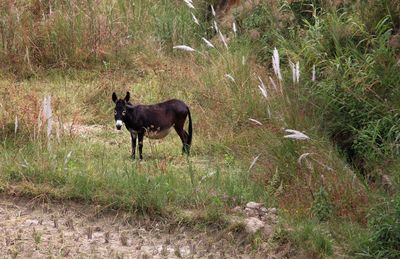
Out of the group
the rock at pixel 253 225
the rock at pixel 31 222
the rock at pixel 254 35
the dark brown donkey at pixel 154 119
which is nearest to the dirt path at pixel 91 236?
the rock at pixel 31 222

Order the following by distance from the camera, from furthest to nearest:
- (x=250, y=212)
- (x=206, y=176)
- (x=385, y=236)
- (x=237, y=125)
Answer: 1. (x=237, y=125)
2. (x=206, y=176)
3. (x=250, y=212)
4. (x=385, y=236)

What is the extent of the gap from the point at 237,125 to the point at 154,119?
3.30ft

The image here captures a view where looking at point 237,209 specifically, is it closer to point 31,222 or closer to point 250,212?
point 250,212

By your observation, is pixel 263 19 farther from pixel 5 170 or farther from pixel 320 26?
pixel 5 170

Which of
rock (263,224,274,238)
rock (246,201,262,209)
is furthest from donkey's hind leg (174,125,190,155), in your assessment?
rock (263,224,274,238)

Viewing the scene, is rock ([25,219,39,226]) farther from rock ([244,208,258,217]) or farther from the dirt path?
rock ([244,208,258,217])

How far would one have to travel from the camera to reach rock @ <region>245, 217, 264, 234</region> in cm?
770

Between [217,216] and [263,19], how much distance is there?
17.8 ft

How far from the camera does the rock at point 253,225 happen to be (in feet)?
25.2

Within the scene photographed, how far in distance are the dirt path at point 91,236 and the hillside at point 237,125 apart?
93mm

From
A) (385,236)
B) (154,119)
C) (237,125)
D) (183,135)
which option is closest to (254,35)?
(237,125)

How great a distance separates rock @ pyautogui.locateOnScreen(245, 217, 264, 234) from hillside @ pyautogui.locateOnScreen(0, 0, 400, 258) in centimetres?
5

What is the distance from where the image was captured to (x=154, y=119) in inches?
390

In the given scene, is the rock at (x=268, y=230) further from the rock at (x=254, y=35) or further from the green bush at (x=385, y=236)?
the rock at (x=254, y=35)
